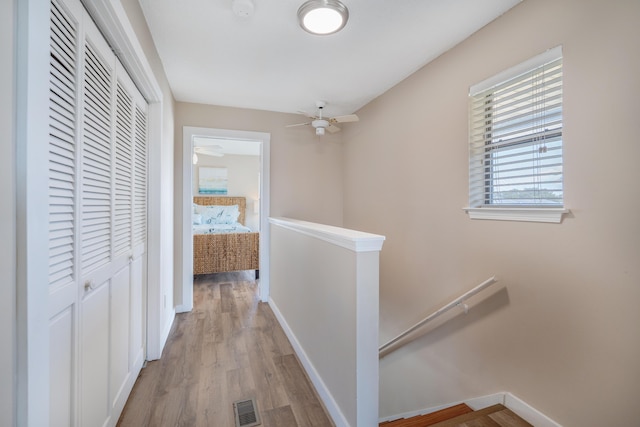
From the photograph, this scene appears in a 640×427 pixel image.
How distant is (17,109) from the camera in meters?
0.67

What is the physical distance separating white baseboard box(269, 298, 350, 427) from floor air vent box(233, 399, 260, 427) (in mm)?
411

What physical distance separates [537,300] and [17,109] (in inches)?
90.4

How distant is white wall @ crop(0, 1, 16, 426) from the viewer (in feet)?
2.04

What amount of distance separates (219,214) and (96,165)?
17.0ft

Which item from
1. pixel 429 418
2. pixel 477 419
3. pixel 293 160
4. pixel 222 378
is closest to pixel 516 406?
pixel 477 419

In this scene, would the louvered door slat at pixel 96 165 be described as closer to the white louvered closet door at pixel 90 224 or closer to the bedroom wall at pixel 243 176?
the white louvered closet door at pixel 90 224

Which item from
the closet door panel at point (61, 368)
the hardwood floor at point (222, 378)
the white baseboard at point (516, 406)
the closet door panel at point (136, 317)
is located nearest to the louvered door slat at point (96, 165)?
the closet door panel at point (61, 368)

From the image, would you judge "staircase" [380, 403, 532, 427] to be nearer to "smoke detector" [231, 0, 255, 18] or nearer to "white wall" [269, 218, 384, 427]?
"white wall" [269, 218, 384, 427]

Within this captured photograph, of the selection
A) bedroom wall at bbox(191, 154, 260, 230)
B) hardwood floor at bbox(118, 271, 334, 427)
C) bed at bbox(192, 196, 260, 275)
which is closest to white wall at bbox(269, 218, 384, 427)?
hardwood floor at bbox(118, 271, 334, 427)

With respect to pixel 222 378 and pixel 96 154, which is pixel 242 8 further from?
pixel 222 378

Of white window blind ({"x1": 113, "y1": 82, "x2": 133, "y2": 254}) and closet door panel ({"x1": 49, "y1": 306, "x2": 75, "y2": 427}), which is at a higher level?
white window blind ({"x1": 113, "y1": 82, "x2": 133, "y2": 254})

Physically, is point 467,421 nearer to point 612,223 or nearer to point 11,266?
point 612,223

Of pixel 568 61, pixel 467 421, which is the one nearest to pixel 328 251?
pixel 467 421

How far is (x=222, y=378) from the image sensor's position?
2004 millimetres
